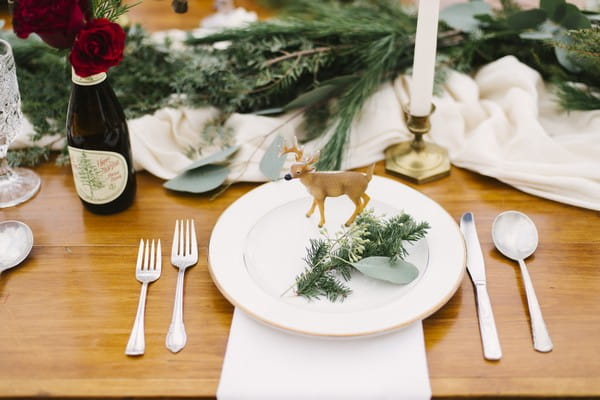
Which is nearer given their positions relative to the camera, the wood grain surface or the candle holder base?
the wood grain surface

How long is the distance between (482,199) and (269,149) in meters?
0.37

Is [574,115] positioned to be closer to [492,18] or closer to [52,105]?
[492,18]

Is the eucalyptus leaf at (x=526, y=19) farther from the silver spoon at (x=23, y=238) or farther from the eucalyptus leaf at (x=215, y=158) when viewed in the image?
the silver spoon at (x=23, y=238)

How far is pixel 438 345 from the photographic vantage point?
749 mm

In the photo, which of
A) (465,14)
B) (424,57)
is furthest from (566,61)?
(424,57)

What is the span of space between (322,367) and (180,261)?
0.28 m

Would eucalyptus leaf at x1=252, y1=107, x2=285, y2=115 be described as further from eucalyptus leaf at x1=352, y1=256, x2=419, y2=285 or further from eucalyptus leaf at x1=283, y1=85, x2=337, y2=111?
eucalyptus leaf at x1=352, y1=256, x2=419, y2=285

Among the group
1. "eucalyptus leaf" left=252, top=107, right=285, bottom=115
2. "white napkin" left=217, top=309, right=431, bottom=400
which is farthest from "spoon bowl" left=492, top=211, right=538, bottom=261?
"eucalyptus leaf" left=252, top=107, right=285, bottom=115

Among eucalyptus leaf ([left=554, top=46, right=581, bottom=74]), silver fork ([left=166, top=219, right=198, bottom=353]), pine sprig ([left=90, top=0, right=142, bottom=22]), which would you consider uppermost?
pine sprig ([left=90, top=0, right=142, bottom=22])

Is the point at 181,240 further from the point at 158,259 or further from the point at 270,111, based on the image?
the point at 270,111

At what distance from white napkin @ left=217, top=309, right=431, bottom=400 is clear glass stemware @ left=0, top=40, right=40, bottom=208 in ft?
1.66

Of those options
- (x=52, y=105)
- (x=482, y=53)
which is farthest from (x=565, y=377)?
(x=52, y=105)

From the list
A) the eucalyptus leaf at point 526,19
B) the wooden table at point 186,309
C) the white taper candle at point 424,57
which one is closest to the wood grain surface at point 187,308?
the wooden table at point 186,309

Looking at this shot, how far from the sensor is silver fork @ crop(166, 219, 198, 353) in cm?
76
